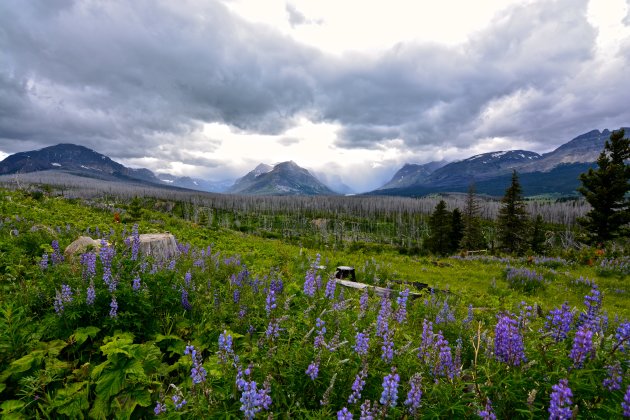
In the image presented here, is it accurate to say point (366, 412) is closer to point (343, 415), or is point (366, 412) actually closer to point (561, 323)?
point (343, 415)

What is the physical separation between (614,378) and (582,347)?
0.31m

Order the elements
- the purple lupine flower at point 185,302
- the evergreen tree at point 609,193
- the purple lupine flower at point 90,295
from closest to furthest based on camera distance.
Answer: the purple lupine flower at point 90,295, the purple lupine flower at point 185,302, the evergreen tree at point 609,193

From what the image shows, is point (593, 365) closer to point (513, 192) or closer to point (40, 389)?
point (40, 389)

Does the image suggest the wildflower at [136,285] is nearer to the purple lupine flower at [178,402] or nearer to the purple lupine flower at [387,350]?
the purple lupine flower at [178,402]

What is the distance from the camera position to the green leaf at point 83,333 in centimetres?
437

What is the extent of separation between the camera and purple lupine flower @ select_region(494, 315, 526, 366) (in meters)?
2.98

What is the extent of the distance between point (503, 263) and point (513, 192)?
2241 centimetres

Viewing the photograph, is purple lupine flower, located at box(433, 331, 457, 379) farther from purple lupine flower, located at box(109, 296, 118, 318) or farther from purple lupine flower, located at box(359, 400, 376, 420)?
purple lupine flower, located at box(109, 296, 118, 318)

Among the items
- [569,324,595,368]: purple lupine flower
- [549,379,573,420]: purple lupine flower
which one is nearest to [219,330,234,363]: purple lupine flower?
[549,379,573,420]: purple lupine flower

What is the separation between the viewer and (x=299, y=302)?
588 centimetres

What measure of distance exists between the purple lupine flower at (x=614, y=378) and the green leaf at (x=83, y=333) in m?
5.77

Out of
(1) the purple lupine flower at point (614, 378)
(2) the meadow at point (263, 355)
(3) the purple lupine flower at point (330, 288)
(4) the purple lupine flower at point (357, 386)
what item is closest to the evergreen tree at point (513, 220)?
(2) the meadow at point (263, 355)

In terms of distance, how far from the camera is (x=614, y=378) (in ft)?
7.85

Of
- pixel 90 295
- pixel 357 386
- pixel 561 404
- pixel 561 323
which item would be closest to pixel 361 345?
pixel 357 386
